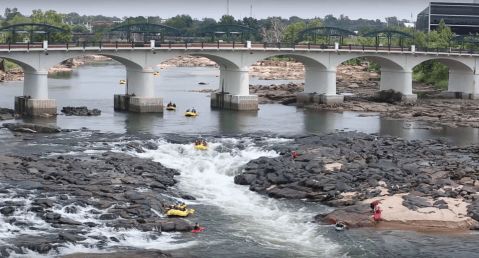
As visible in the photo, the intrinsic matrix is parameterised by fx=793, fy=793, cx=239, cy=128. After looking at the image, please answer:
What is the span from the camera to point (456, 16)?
157 m

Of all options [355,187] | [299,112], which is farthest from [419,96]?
[355,187]

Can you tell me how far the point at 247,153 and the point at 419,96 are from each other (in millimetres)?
54312

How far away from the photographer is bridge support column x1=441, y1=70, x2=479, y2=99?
108 m

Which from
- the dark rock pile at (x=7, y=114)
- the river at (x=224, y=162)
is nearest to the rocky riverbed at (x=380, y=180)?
the river at (x=224, y=162)

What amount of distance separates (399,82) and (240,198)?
59.7m

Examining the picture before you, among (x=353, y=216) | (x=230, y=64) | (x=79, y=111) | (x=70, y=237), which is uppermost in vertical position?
(x=230, y=64)

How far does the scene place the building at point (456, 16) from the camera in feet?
515

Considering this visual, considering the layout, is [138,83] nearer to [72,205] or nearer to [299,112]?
[299,112]

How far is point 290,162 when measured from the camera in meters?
56.2

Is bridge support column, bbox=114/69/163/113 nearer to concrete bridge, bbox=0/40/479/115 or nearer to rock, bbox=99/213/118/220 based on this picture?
concrete bridge, bbox=0/40/479/115

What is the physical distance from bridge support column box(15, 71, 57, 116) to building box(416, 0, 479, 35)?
100003 millimetres

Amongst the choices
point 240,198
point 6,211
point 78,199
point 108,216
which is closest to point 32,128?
point 78,199

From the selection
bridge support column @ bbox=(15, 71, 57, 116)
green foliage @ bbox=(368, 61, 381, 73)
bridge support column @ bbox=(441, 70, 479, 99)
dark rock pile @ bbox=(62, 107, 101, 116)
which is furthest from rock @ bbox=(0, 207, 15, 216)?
green foliage @ bbox=(368, 61, 381, 73)

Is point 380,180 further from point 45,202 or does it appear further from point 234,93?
point 234,93
